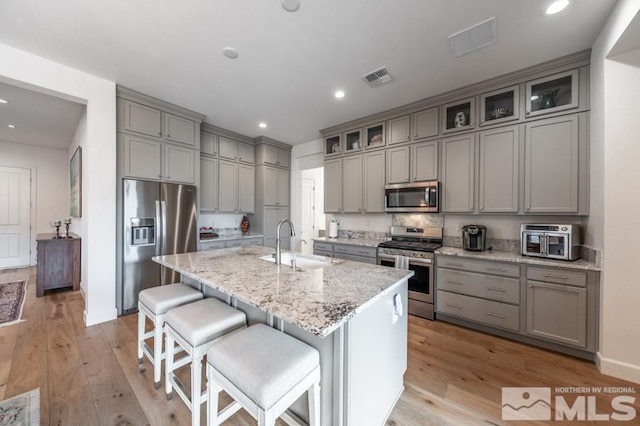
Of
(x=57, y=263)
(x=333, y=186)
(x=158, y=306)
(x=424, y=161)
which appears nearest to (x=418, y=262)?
(x=424, y=161)

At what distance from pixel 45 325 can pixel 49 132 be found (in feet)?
12.9

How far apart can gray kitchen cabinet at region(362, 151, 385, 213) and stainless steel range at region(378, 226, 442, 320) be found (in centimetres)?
73

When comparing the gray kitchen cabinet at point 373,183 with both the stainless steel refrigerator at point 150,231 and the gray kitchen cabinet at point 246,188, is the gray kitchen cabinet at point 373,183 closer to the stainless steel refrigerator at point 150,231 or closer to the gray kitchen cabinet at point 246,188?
the gray kitchen cabinet at point 246,188

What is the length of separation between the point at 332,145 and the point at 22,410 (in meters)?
4.48

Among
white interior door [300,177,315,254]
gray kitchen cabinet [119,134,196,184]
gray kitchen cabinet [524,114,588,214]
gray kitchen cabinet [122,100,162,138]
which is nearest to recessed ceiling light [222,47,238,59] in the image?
gray kitchen cabinet [122,100,162,138]

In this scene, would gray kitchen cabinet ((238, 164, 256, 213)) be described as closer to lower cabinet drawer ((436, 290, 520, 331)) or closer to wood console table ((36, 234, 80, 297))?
wood console table ((36, 234, 80, 297))

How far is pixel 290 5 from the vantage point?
5.87ft

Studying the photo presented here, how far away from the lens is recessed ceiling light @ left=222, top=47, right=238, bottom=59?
7.50 ft

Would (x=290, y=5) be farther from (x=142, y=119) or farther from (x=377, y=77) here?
(x=142, y=119)

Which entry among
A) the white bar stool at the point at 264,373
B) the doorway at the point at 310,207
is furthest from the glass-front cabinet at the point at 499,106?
the doorway at the point at 310,207

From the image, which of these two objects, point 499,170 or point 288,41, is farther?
point 499,170

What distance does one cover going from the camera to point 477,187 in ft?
9.73

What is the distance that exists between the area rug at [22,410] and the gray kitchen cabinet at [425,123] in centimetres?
440

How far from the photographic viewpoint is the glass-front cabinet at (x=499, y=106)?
8.97 feet
